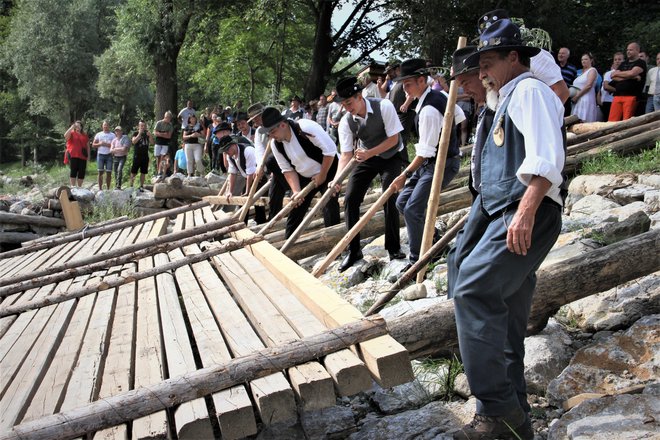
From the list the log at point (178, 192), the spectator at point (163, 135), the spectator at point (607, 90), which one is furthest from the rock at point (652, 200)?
the spectator at point (163, 135)

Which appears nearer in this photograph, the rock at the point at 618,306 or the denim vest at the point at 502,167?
the denim vest at the point at 502,167

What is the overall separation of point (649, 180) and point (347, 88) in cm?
299

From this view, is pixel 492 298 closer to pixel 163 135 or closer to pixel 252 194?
pixel 252 194

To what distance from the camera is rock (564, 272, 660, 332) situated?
3.83m

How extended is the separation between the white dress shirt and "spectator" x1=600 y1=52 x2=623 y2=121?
509 centimetres

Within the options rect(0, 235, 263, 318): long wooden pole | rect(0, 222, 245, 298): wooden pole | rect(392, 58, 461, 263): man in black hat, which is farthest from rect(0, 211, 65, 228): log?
rect(392, 58, 461, 263): man in black hat

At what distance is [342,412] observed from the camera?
11.5 ft

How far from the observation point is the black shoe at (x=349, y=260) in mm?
6387

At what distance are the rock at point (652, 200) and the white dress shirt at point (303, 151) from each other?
10.1 feet

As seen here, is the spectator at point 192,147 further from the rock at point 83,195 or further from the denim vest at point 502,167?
the denim vest at point 502,167

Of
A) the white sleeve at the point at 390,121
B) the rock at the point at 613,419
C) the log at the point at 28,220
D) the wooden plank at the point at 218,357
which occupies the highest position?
the white sleeve at the point at 390,121

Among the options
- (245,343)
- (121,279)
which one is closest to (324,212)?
(121,279)

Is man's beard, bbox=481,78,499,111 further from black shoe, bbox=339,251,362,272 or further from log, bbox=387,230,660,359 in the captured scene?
black shoe, bbox=339,251,362,272

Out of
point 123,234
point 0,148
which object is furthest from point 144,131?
point 0,148
